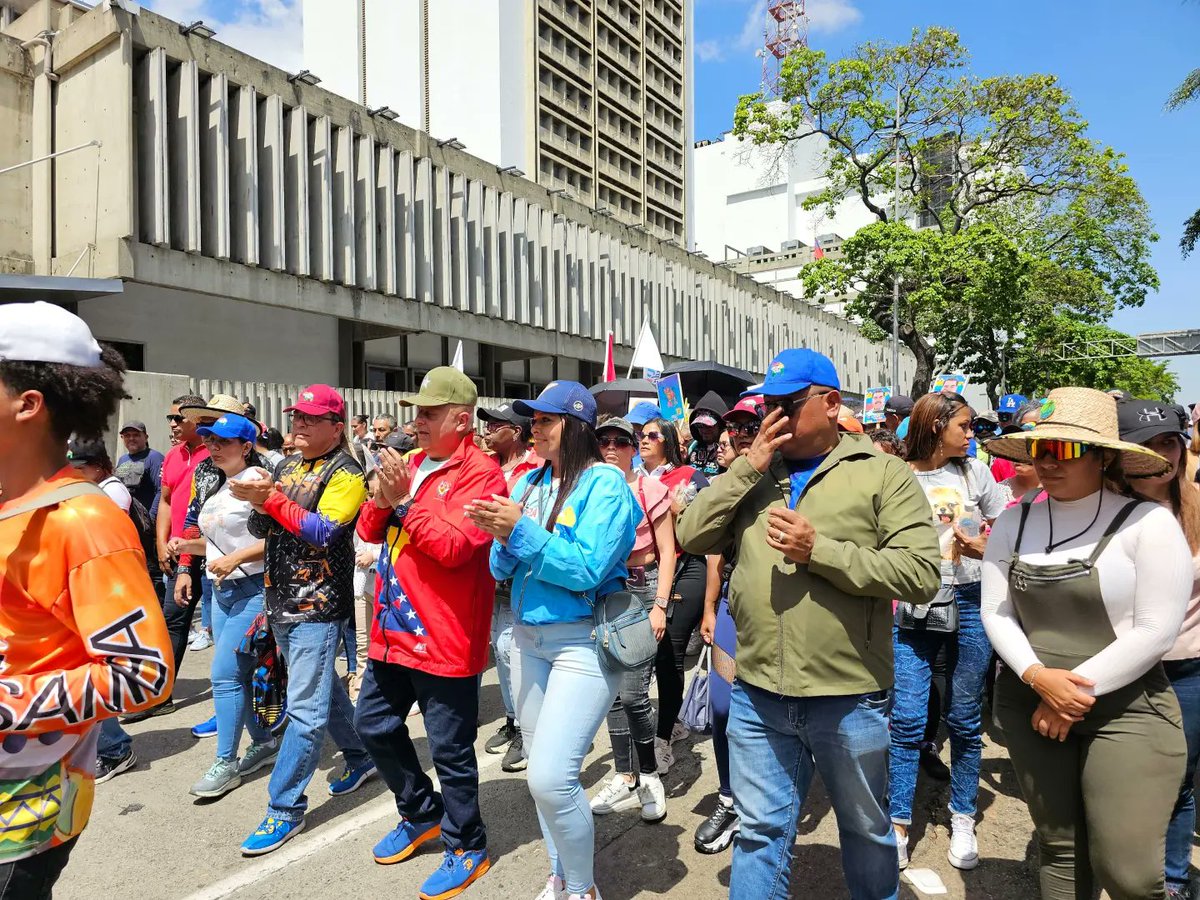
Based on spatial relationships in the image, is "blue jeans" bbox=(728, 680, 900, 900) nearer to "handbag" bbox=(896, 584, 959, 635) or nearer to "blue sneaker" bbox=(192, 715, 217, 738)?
"handbag" bbox=(896, 584, 959, 635)

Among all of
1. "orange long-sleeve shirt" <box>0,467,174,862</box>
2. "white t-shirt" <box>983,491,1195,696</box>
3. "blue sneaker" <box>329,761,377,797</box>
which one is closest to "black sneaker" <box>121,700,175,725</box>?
"blue sneaker" <box>329,761,377,797</box>

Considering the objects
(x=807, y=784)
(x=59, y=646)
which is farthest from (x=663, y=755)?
(x=59, y=646)

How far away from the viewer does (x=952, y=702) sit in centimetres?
388

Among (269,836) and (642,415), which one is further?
(642,415)

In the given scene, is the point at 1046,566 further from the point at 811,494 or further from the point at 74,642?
the point at 74,642

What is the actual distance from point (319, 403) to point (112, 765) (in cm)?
274

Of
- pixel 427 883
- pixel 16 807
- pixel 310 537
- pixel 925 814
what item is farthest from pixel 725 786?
pixel 16 807

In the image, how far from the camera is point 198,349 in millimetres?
17672

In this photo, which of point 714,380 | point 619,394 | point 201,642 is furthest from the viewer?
point 714,380

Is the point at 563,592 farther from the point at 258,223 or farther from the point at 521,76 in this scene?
the point at 521,76

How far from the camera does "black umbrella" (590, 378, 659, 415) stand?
862 cm

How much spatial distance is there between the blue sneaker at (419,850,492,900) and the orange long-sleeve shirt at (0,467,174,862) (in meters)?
1.87

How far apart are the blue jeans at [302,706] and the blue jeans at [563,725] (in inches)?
48.6

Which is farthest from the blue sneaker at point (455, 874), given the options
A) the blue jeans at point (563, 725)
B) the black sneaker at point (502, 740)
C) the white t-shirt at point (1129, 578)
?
the white t-shirt at point (1129, 578)
